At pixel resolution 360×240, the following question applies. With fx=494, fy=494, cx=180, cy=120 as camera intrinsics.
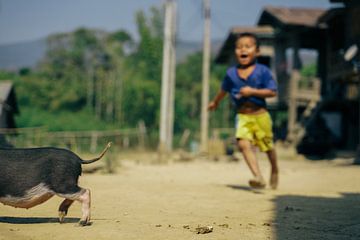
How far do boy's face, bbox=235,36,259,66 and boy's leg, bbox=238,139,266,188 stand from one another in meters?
1.06

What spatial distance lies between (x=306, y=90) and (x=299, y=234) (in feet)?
54.3

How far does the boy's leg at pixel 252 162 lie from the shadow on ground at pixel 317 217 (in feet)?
1.25

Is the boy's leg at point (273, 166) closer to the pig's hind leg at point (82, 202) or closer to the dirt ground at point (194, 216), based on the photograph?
Result: the dirt ground at point (194, 216)

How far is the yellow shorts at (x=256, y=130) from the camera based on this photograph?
6.39 m

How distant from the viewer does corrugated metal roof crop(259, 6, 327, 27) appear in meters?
19.0

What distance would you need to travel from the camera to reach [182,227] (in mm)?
3582

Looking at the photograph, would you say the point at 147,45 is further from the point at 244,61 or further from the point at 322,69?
the point at 244,61

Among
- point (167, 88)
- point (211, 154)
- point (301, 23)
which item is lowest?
point (211, 154)

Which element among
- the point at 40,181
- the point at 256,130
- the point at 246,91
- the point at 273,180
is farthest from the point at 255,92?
the point at 40,181

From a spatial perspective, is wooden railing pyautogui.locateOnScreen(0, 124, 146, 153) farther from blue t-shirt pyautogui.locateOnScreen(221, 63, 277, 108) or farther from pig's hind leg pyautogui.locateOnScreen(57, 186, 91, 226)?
pig's hind leg pyautogui.locateOnScreen(57, 186, 91, 226)

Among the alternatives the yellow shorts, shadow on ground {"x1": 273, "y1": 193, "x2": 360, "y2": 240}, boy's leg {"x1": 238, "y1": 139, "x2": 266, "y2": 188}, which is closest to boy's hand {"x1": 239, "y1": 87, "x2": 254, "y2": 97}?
the yellow shorts

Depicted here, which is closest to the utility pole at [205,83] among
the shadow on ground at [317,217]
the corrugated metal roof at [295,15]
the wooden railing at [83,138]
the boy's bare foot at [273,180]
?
the corrugated metal roof at [295,15]

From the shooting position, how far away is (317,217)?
166 inches

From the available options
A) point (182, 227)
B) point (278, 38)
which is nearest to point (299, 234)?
point (182, 227)
